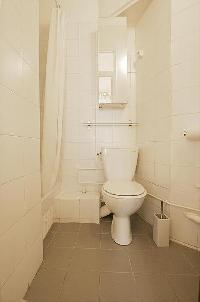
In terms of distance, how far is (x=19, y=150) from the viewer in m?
0.95

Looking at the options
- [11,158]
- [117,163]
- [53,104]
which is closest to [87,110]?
[53,104]

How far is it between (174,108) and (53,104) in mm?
1018

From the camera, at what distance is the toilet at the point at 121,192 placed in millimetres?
1424

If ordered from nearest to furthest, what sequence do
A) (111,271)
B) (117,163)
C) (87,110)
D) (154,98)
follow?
(111,271) → (154,98) → (117,163) → (87,110)

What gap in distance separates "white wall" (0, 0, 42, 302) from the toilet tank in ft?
2.88

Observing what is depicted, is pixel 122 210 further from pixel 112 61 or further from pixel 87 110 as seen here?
pixel 112 61

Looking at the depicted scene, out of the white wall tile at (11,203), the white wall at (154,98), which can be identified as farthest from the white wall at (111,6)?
the white wall tile at (11,203)

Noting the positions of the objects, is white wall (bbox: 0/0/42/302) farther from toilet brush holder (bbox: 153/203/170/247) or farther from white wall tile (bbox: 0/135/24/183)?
toilet brush holder (bbox: 153/203/170/247)

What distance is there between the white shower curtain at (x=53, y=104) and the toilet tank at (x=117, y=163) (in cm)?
51

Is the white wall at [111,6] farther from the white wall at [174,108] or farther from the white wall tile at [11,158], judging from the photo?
the white wall tile at [11,158]

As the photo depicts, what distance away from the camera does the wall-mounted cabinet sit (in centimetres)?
201

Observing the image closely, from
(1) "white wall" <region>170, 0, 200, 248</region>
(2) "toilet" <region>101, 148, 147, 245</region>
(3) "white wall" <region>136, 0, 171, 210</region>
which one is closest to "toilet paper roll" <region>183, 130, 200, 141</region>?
(1) "white wall" <region>170, 0, 200, 248</region>

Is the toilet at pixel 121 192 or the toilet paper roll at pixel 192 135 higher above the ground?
the toilet paper roll at pixel 192 135

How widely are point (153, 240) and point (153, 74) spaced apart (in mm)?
1498
